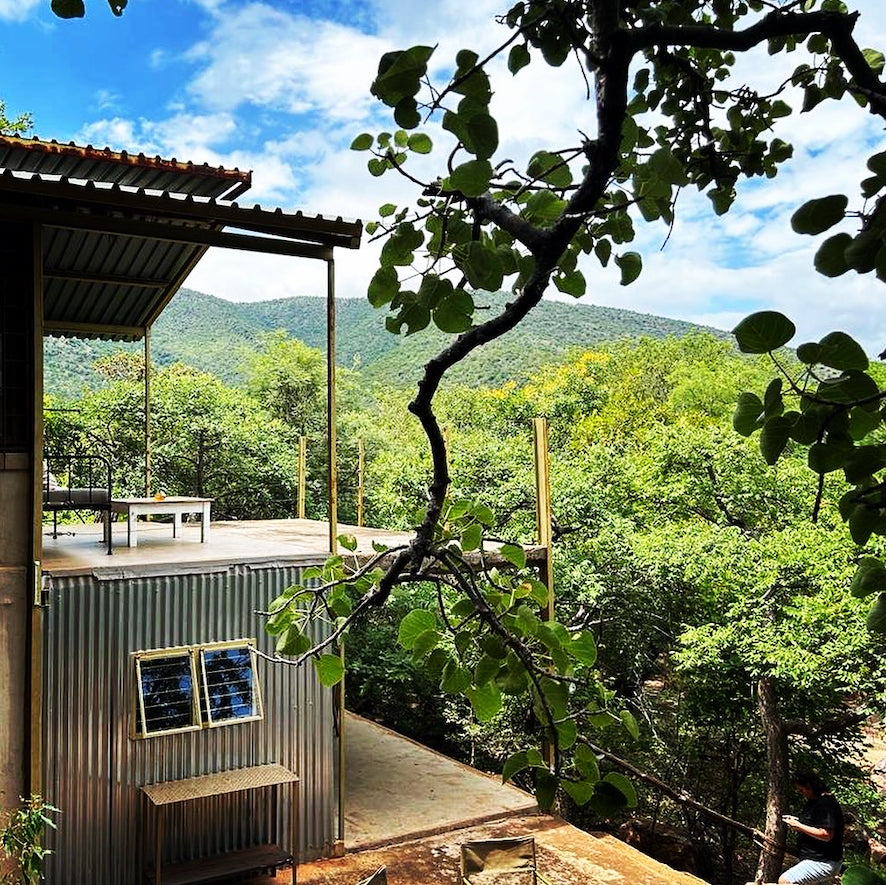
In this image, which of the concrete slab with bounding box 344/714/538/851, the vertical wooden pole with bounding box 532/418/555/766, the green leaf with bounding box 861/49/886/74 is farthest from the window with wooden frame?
the green leaf with bounding box 861/49/886/74

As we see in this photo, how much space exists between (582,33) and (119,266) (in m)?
8.24

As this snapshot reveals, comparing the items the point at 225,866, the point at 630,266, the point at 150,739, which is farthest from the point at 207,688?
the point at 630,266

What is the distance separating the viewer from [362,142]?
107cm

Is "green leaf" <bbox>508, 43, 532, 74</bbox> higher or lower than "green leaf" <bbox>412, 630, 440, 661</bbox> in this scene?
higher

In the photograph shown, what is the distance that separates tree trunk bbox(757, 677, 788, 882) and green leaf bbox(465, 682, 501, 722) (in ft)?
29.1

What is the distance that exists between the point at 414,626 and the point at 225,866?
6.06 metres

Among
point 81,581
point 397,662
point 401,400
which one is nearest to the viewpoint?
point 81,581

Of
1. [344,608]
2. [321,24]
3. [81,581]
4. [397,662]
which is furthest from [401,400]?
[321,24]

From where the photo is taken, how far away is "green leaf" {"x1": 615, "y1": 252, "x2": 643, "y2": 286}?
1144 mm

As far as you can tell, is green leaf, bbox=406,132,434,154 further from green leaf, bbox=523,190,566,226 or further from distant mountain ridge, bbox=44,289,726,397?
distant mountain ridge, bbox=44,289,726,397

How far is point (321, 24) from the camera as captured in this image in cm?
7512

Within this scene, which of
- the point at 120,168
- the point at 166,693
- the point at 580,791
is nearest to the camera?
the point at 580,791

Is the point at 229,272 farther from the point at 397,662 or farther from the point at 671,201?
the point at 671,201

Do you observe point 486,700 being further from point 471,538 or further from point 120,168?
point 120,168
